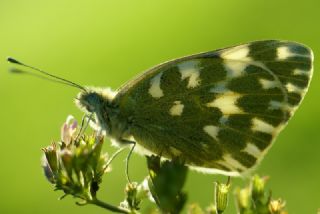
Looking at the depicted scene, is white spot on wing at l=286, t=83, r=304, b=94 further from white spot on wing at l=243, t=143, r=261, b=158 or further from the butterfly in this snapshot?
white spot on wing at l=243, t=143, r=261, b=158

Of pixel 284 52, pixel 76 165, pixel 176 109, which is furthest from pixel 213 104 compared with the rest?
pixel 76 165

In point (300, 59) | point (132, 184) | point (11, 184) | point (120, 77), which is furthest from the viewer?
point (120, 77)

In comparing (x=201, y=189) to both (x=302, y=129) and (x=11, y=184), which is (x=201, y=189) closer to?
(x=302, y=129)

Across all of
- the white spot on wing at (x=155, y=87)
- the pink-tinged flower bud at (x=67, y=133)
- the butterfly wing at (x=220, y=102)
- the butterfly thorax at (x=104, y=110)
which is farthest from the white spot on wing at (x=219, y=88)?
the pink-tinged flower bud at (x=67, y=133)

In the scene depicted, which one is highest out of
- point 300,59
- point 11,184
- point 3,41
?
point 300,59

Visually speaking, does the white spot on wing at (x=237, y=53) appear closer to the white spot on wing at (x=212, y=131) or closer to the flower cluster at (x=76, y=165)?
the white spot on wing at (x=212, y=131)

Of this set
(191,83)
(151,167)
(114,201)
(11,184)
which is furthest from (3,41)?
(151,167)

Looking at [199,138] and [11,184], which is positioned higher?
[199,138]

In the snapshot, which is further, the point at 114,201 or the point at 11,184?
the point at 11,184
